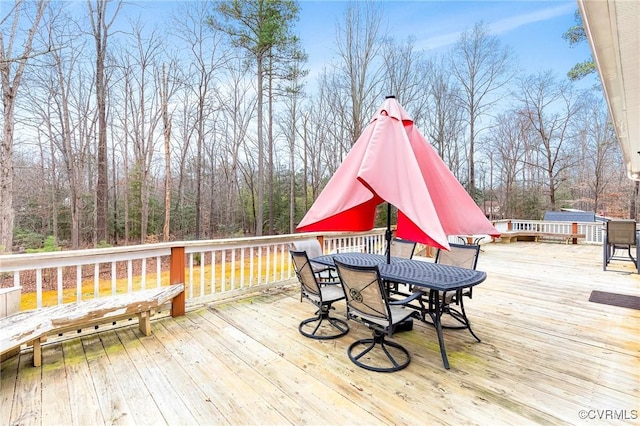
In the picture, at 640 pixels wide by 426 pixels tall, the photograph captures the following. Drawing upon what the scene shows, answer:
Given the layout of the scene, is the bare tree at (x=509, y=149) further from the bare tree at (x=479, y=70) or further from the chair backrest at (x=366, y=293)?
→ the chair backrest at (x=366, y=293)

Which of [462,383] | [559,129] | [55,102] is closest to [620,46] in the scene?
[462,383]

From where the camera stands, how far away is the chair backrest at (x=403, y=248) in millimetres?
4160

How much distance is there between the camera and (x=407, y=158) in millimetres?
2328

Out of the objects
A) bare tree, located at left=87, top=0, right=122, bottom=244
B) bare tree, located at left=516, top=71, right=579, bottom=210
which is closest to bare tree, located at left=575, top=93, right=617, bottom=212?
bare tree, located at left=516, top=71, right=579, bottom=210

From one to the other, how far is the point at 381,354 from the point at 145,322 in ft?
8.22

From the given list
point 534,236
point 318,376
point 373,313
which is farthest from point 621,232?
point 318,376

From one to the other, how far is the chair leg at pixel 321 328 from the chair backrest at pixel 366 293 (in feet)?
1.95

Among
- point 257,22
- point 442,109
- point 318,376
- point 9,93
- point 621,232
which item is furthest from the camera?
point 442,109

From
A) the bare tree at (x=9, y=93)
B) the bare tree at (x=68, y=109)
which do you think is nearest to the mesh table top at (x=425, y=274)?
the bare tree at (x=9, y=93)

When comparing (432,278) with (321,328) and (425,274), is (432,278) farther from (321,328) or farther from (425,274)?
(321,328)

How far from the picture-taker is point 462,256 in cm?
363

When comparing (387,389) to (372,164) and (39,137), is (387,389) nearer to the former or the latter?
(372,164)

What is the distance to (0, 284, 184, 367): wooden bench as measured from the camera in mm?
2244

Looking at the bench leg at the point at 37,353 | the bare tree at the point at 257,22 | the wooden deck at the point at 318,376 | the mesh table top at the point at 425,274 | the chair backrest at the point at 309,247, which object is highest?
the bare tree at the point at 257,22
